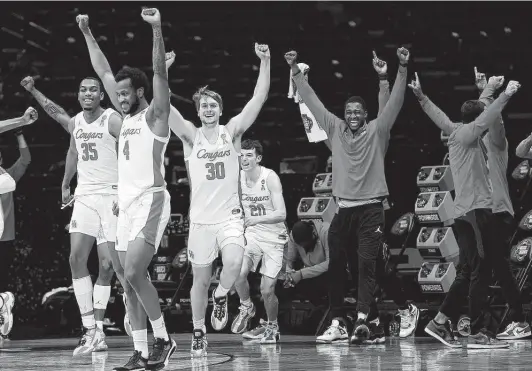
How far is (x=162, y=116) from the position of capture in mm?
6539

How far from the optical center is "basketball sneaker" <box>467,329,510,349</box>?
318 inches

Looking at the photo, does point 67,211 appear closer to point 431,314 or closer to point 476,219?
point 431,314

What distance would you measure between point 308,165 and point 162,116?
251 inches

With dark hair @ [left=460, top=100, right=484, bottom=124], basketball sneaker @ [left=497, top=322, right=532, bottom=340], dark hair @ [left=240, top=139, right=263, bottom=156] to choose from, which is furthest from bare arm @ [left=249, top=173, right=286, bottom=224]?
basketball sneaker @ [left=497, top=322, right=532, bottom=340]

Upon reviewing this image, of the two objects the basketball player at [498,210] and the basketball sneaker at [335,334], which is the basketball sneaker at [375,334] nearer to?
the basketball sneaker at [335,334]

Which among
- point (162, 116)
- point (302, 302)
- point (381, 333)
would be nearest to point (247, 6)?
point (302, 302)

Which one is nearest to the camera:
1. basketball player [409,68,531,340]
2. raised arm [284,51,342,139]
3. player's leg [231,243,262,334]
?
basketball player [409,68,531,340]

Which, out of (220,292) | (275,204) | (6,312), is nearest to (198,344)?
(220,292)

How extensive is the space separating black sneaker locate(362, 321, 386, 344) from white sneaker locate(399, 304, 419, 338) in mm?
846

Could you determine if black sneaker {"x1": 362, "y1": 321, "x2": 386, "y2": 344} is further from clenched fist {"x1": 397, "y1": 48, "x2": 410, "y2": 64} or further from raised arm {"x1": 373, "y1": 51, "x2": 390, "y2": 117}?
clenched fist {"x1": 397, "y1": 48, "x2": 410, "y2": 64}

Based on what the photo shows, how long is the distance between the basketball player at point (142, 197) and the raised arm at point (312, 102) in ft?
7.89

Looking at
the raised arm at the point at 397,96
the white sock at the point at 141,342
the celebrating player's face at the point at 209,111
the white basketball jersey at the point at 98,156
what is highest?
the raised arm at the point at 397,96

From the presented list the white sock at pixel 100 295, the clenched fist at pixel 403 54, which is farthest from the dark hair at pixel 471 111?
Result: the white sock at pixel 100 295

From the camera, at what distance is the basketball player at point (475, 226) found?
8.16 metres
